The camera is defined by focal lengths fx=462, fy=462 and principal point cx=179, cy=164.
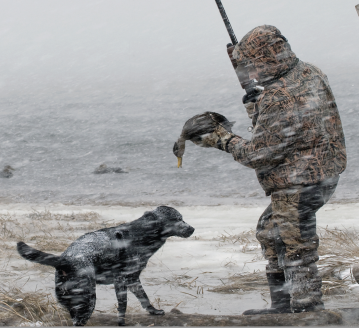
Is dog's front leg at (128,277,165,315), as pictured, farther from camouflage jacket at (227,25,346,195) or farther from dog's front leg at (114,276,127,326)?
camouflage jacket at (227,25,346,195)

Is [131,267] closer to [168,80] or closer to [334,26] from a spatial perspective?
[168,80]

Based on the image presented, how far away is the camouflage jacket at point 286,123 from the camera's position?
9.09 feet

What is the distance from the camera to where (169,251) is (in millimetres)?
5848

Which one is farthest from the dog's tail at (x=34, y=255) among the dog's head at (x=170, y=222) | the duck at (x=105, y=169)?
the duck at (x=105, y=169)

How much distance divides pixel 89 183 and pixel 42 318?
9833 millimetres

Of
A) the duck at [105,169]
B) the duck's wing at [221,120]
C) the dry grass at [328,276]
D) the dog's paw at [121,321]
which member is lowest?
the duck at [105,169]

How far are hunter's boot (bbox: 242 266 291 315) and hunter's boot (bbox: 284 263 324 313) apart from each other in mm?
206

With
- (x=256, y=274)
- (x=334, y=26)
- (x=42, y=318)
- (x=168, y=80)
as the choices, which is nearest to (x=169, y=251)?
(x=256, y=274)

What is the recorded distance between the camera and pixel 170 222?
10.2 feet

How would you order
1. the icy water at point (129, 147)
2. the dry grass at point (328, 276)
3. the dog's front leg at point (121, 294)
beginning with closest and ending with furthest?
the dog's front leg at point (121, 294), the dry grass at point (328, 276), the icy water at point (129, 147)

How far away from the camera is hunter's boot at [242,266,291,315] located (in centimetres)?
325

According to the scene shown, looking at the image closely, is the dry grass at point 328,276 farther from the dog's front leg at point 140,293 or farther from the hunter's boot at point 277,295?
the dog's front leg at point 140,293

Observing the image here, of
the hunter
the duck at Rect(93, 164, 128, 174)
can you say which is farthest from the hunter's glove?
the duck at Rect(93, 164, 128, 174)

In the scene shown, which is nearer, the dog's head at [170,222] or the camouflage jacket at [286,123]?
the camouflage jacket at [286,123]
